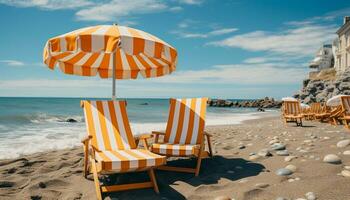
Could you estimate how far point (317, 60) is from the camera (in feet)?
182

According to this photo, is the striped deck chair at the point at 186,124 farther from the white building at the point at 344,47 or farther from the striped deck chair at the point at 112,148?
the white building at the point at 344,47

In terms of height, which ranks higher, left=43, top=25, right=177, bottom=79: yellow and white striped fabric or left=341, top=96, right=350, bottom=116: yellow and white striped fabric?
left=43, top=25, right=177, bottom=79: yellow and white striped fabric

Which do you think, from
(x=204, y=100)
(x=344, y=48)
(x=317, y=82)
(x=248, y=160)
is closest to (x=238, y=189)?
(x=248, y=160)

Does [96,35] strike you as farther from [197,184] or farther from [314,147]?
[314,147]

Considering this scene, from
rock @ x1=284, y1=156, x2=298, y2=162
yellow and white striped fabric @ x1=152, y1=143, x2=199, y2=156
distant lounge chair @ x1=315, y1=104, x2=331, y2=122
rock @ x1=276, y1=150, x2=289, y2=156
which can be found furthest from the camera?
distant lounge chair @ x1=315, y1=104, x2=331, y2=122

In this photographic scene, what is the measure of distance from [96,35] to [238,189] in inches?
96.6

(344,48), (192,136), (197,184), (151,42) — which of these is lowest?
(197,184)

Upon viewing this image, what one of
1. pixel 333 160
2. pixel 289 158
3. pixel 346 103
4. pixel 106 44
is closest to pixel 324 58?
pixel 346 103

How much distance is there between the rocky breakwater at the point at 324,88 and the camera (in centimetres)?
2698

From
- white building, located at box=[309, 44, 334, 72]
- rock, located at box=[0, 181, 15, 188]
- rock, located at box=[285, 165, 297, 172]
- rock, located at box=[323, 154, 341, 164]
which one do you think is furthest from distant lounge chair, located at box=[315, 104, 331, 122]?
white building, located at box=[309, 44, 334, 72]

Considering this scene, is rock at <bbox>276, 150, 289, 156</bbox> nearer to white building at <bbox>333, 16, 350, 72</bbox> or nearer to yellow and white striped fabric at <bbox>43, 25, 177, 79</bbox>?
yellow and white striped fabric at <bbox>43, 25, 177, 79</bbox>

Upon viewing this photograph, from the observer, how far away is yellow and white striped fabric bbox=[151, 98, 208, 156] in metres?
5.02

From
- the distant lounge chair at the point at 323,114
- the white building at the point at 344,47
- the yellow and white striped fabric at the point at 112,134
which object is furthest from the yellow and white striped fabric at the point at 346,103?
the white building at the point at 344,47

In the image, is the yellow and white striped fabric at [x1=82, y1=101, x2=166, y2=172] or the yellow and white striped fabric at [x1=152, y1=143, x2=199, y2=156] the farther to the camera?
the yellow and white striped fabric at [x1=152, y1=143, x2=199, y2=156]
